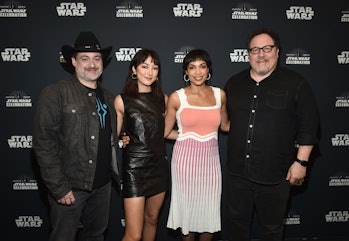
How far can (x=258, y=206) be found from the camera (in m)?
2.29

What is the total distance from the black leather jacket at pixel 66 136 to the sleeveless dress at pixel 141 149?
322 mm

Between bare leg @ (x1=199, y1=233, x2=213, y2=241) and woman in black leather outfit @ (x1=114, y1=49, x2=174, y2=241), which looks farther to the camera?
bare leg @ (x1=199, y1=233, x2=213, y2=241)

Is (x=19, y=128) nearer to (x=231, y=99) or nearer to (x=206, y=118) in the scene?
(x=206, y=118)

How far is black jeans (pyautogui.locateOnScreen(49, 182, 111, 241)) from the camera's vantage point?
196 centimetres

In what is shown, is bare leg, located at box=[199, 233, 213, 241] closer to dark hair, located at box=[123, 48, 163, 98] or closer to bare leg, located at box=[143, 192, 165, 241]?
bare leg, located at box=[143, 192, 165, 241]

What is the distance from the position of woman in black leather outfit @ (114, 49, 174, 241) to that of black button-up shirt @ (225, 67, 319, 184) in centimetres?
69

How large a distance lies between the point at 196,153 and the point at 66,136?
3.50 feet

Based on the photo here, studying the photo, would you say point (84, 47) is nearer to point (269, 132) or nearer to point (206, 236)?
point (269, 132)

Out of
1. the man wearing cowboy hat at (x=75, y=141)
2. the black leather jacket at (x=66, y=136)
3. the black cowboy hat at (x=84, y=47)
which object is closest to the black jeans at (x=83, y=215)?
the man wearing cowboy hat at (x=75, y=141)

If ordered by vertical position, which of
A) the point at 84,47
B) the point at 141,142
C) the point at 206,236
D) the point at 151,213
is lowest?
the point at 206,236

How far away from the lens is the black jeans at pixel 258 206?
221cm

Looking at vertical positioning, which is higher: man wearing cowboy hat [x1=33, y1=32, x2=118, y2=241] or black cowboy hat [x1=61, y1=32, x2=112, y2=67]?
black cowboy hat [x1=61, y1=32, x2=112, y2=67]

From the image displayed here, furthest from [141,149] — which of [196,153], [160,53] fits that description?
[160,53]

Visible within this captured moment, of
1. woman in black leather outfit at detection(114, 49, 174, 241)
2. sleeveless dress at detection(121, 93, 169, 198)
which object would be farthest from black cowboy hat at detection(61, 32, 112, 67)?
sleeveless dress at detection(121, 93, 169, 198)
